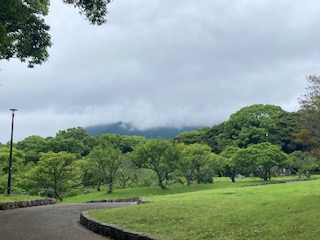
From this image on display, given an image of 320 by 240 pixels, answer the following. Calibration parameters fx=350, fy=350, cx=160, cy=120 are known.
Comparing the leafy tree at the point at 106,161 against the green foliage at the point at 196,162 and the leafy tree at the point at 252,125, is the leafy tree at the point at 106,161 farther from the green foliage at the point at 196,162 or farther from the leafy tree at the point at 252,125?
the leafy tree at the point at 252,125

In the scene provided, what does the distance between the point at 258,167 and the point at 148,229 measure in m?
37.3

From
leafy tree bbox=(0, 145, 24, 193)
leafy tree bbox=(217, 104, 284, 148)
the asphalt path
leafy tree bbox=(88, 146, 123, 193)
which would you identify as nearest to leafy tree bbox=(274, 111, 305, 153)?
leafy tree bbox=(217, 104, 284, 148)

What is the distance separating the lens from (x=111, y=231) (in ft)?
29.8

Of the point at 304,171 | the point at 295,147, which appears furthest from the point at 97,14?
the point at 295,147

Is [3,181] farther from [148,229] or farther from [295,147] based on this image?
[295,147]

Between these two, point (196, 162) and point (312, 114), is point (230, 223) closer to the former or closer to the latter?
point (312, 114)

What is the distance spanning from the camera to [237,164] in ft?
142

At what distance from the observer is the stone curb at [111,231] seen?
786 cm

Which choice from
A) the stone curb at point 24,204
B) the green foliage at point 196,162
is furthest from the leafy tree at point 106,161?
the stone curb at point 24,204

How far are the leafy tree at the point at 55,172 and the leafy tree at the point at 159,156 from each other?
693cm

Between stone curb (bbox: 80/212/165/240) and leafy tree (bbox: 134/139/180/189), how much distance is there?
1017 inches

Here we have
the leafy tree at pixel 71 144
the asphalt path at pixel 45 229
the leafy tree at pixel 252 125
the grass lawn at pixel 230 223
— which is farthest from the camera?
the leafy tree at pixel 252 125

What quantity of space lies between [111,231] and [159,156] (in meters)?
28.7

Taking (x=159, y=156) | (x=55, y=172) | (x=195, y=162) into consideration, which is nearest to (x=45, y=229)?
(x=55, y=172)
